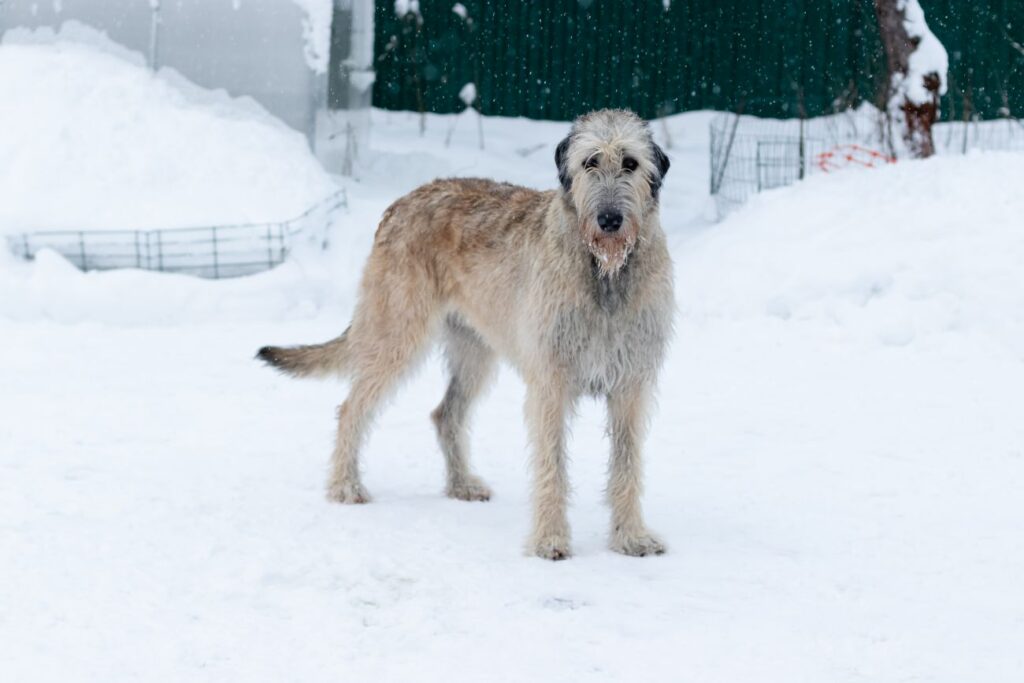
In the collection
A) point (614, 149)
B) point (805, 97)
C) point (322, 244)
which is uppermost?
point (805, 97)

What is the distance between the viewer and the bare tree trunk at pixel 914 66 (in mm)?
12055

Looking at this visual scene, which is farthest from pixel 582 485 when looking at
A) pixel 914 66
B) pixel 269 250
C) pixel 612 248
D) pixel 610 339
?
pixel 914 66

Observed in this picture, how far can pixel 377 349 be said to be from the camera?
5754mm

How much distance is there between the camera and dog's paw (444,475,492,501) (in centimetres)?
580

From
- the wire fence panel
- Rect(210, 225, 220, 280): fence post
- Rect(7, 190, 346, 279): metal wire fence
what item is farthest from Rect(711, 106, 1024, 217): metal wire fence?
Rect(210, 225, 220, 280): fence post

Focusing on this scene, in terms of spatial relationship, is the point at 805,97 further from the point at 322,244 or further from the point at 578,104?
the point at 322,244

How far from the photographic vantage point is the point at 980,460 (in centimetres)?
624

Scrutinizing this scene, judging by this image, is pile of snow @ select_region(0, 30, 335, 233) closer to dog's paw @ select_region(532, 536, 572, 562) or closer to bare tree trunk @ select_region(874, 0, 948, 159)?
bare tree trunk @ select_region(874, 0, 948, 159)

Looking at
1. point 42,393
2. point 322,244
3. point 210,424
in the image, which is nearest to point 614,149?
point 210,424

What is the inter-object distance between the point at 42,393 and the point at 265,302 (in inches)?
114

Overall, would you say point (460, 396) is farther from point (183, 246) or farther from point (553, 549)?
point (183, 246)

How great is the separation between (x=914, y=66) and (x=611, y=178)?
28.2ft

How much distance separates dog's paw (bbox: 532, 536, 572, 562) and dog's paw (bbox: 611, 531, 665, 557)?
8.8 inches

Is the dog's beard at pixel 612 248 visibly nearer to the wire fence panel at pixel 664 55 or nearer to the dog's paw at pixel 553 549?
the dog's paw at pixel 553 549
